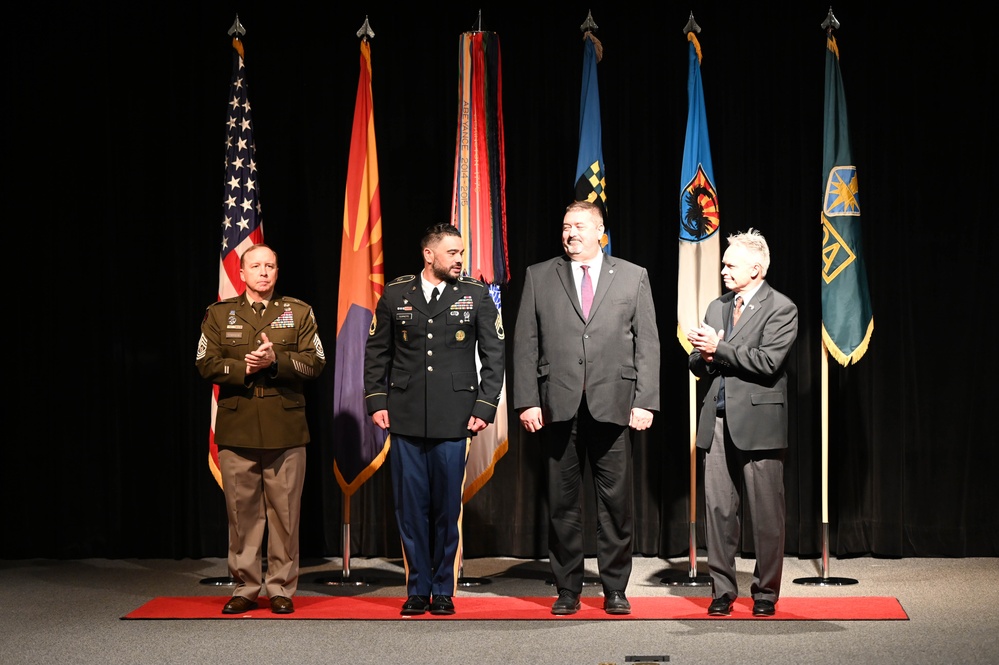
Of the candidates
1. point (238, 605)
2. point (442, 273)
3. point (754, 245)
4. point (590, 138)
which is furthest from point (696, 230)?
point (238, 605)

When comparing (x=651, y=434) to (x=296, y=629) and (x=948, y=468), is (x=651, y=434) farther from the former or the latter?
(x=296, y=629)

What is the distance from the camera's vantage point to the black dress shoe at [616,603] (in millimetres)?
4922

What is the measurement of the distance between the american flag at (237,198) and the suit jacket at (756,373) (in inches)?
93.3

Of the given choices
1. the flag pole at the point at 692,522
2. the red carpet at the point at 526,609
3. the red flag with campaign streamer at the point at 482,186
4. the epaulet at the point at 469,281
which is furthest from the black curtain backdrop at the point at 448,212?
the epaulet at the point at 469,281

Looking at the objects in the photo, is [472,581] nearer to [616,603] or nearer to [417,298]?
[616,603]

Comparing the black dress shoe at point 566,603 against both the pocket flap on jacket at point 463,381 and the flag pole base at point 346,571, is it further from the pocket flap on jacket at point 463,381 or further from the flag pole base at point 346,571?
the flag pole base at point 346,571

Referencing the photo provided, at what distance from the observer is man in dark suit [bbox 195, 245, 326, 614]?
16.5 feet

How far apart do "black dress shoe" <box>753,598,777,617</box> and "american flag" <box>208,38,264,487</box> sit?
2.65 m

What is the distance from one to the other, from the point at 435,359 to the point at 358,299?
3.26 ft

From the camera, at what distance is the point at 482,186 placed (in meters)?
5.70

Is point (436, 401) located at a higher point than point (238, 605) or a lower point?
higher

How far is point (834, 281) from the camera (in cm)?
575

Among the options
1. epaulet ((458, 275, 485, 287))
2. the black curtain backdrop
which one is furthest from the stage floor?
epaulet ((458, 275, 485, 287))

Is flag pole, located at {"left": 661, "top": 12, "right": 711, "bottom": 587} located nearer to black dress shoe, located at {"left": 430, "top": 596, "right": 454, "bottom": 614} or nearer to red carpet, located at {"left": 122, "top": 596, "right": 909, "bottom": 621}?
red carpet, located at {"left": 122, "top": 596, "right": 909, "bottom": 621}
